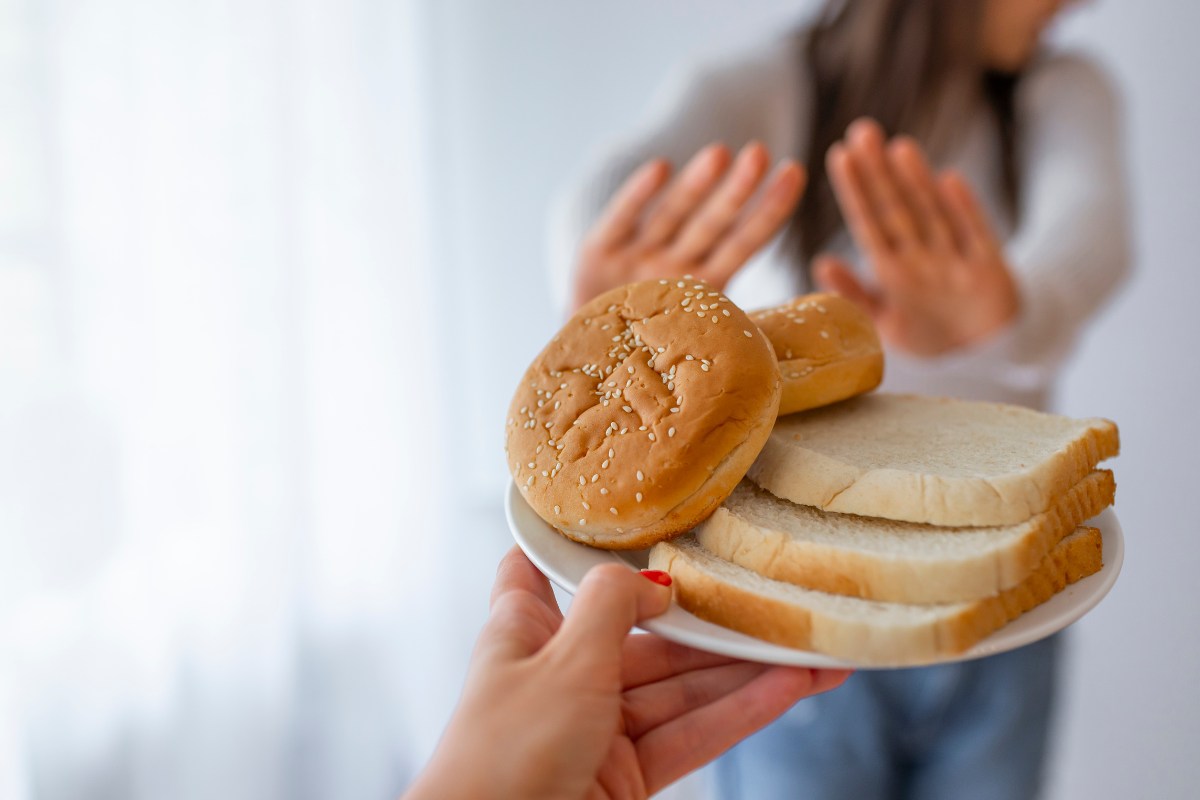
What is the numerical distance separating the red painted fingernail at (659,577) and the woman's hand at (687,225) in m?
1.15

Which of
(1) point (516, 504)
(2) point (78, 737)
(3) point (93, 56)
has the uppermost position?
(3) point (93, 56)

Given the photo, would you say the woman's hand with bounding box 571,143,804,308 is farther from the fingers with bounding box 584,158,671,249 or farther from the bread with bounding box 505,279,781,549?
the bread with bounding box 505,279,781,549

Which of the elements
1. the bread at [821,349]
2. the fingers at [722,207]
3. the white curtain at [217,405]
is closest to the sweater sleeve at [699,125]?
the fingers at [722,207]

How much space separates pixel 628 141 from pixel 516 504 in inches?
59.8

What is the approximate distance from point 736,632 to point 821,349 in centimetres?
50

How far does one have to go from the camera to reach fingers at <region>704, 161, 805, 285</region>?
7.01ft

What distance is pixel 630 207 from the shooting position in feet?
7.05

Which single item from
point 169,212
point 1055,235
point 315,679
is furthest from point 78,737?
point 1055,235

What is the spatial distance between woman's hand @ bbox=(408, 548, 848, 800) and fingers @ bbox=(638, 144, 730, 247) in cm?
122

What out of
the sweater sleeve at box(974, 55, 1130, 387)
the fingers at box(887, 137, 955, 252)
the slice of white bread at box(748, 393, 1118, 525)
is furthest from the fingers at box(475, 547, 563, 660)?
the sweater sleeve at box(974, 55, 1130, 387)

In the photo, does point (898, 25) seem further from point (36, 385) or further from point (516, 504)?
A: point (36, 385)

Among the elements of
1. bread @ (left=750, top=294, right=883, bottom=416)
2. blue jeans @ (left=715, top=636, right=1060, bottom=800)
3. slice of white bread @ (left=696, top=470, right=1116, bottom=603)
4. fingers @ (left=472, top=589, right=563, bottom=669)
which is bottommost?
blue jeans @ (left=715, top=636, right=1060, bottom=800)

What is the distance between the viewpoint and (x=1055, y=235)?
92.2 inches

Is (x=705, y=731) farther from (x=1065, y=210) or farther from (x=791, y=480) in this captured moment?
(x=1065, y=210)
